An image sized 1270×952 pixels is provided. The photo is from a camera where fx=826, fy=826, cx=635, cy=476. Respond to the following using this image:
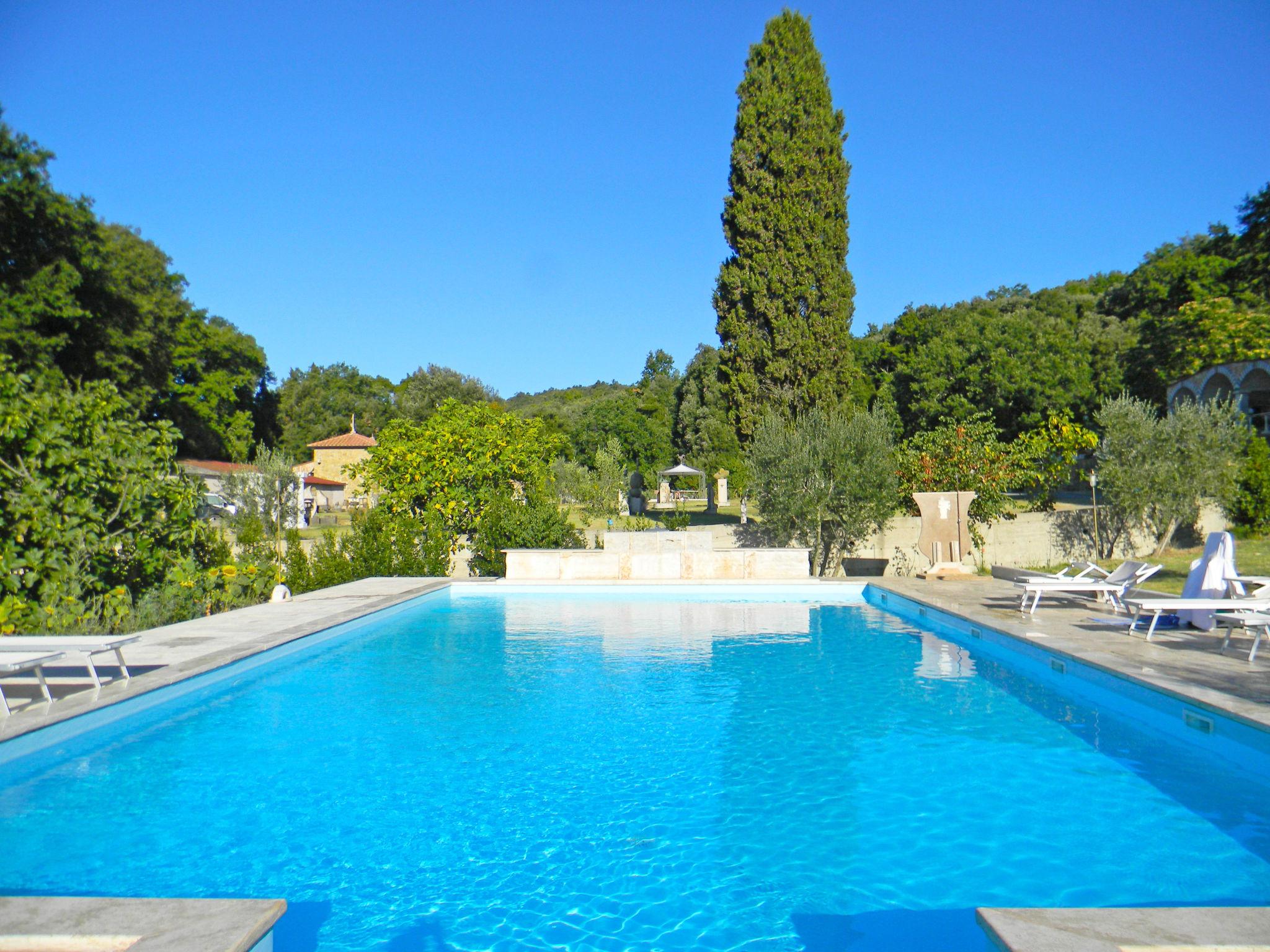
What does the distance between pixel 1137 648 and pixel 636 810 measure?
5450 millimetres

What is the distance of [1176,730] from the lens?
5.94m

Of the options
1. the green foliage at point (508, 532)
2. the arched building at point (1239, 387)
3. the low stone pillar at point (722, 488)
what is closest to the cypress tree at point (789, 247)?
the green foliage at point (508, 532)

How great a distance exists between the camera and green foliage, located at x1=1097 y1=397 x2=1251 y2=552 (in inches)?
667

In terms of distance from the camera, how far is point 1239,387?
28.7 metres

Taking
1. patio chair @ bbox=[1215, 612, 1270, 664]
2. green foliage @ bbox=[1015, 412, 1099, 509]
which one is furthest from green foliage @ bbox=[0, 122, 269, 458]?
patio chair @ bbox=[1215, 612, 1270, 664]

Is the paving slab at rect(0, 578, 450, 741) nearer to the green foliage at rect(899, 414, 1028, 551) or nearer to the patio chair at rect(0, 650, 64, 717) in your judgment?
the patio chair at rect(0, 650, 64, 717)

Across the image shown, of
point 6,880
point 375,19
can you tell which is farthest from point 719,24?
point 6,880

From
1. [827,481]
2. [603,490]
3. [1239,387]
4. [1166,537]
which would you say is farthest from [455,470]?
[1239,387]

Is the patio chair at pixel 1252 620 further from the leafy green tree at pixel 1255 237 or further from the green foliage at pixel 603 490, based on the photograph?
the green foliage at pixel 603 490

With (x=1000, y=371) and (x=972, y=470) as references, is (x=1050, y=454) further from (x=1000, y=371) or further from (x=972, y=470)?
(x=1000, y=371)

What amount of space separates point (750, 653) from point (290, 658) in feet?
16.5

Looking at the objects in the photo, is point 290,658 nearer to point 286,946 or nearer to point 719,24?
point 286,946

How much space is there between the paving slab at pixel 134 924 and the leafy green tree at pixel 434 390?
153ft

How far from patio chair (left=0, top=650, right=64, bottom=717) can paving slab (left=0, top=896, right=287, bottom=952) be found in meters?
2.83
